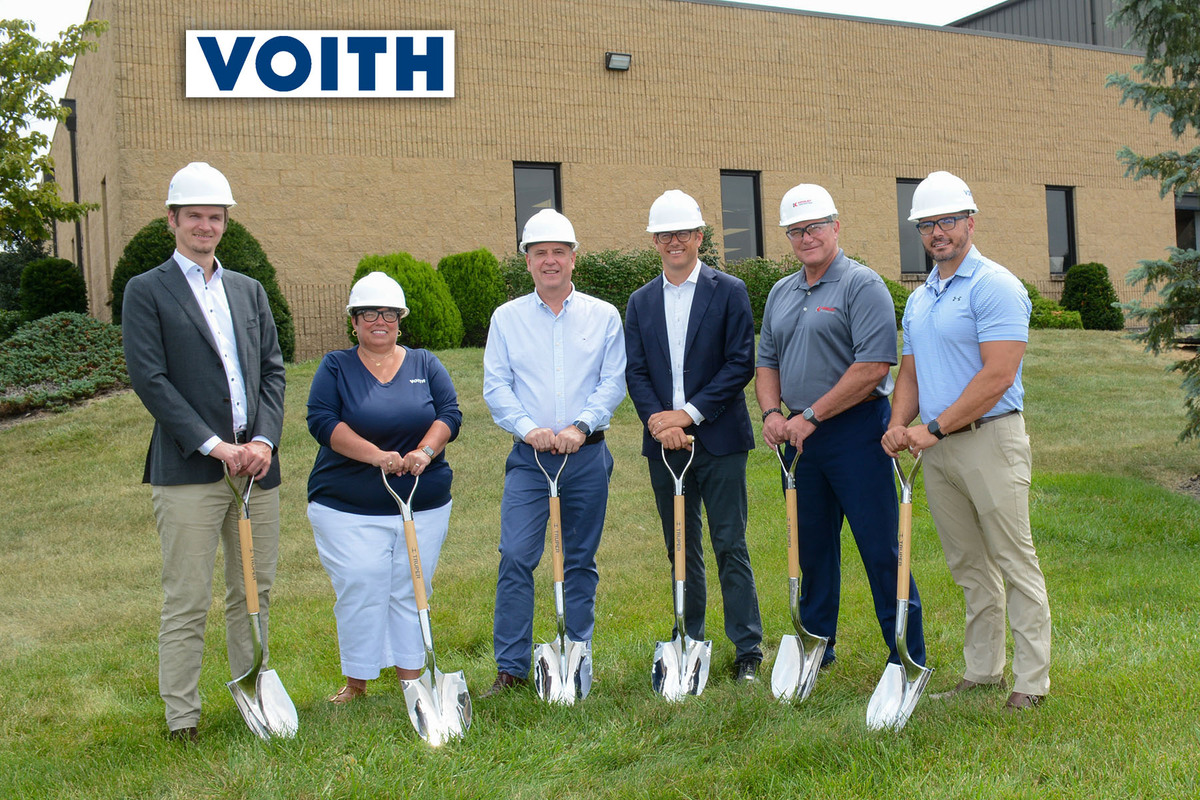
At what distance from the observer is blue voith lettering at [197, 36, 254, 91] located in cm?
1628

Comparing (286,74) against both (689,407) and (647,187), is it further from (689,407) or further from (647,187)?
(689,407)

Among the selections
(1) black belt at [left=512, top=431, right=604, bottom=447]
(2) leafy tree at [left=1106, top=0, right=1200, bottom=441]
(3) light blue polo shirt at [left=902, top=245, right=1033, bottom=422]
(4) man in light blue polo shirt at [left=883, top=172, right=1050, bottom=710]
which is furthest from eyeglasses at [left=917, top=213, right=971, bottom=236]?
(2) leafy tree at [left=1106, top=0, right=1200, bottom=441]

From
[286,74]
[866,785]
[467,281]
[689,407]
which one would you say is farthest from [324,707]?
[286,74]

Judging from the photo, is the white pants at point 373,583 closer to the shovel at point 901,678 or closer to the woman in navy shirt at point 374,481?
the woman in navy shirt at point 374,481

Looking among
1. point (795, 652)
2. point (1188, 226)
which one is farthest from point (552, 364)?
point (1188, 226)

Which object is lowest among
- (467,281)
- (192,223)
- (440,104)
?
(192,223)

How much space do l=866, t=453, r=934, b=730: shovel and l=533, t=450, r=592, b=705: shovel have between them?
4.16 feet

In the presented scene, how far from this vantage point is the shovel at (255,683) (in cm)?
441

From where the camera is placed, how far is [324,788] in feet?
11.9

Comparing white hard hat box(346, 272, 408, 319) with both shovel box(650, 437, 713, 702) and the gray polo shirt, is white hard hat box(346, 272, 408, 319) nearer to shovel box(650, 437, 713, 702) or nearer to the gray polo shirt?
shovel box(650, 437, 713, 702)

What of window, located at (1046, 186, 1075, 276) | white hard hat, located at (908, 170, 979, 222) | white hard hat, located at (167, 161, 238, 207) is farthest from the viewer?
window, located at (1046, 186, 1075, 276)

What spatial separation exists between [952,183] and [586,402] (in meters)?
1.96

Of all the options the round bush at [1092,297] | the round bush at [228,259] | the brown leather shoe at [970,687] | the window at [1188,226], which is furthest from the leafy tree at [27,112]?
the window at [1188,226]

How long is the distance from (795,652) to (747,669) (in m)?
0.44
